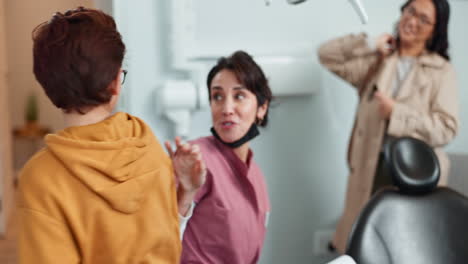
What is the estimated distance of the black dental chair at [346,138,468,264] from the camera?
4.06ft

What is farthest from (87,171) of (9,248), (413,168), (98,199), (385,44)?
(385,44)

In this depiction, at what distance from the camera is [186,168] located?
29.1 inches

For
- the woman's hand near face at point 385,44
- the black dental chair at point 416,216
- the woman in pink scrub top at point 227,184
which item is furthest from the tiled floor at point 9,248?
the woman's hand near face at point 385,44

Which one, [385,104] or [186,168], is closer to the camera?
[186,168]

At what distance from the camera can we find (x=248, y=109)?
93 centimetres

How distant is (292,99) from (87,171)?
133 cm

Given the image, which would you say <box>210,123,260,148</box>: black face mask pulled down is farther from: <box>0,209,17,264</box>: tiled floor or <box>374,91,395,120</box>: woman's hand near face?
<box>374,91,395,120</box>: woman's hand near face

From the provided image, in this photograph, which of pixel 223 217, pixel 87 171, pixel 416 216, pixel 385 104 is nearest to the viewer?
pixel 87 171

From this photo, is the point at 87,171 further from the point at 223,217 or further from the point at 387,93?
the point at 387,93

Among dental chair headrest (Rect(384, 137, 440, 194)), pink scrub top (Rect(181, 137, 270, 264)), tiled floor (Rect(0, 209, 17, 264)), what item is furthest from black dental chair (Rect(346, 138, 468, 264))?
tiled floor (Rect(0, 209, 17, 264))

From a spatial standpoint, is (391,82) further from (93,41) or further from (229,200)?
(93,41)

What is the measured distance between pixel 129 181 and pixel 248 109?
0.37 metres

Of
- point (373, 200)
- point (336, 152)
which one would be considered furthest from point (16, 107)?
point (336, 152)

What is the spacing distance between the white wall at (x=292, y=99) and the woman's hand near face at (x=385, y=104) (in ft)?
0.83
